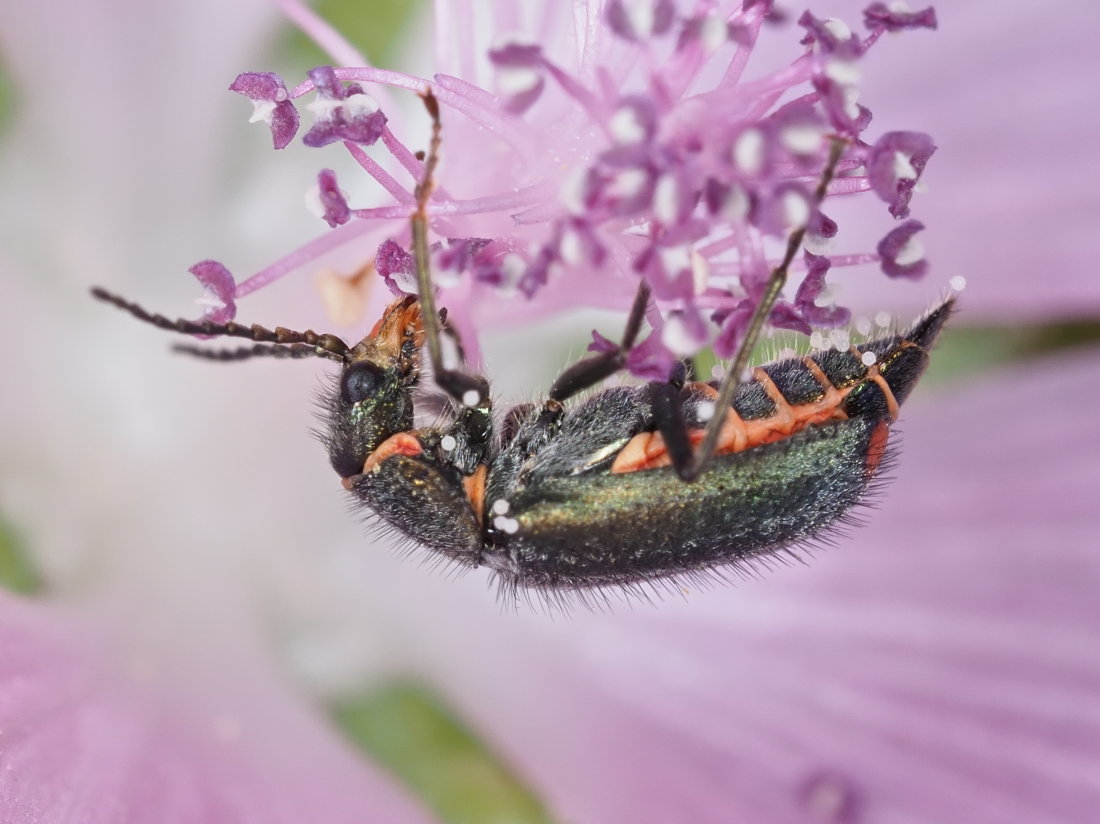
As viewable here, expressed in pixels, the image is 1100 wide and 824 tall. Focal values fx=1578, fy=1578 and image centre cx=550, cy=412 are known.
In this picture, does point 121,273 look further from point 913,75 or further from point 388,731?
point 913,75

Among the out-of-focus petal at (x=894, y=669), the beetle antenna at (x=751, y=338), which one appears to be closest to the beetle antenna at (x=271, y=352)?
the beetle antenna at (x=751, y=338)

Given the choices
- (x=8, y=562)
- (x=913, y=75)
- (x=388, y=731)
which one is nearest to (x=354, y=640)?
(x=388, y=731)

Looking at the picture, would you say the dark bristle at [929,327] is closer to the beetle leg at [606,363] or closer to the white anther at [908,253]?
the white anther at [908,253]

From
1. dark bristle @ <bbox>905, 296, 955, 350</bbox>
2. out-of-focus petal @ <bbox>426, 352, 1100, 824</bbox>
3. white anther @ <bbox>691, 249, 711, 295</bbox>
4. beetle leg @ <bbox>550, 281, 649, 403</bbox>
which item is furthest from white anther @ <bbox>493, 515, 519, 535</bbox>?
out-of-focus petal @ <bbox>426, 352, 1100, 824</bbox>

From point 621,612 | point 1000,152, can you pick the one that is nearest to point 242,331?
point 621,612

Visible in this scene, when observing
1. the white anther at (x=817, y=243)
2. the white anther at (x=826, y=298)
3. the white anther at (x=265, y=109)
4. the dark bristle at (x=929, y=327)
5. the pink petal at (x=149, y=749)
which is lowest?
the pink petal at (x=149, y=749)

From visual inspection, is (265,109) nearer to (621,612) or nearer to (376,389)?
(376,389)

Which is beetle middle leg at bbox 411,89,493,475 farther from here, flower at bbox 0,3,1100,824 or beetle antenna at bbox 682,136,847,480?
flower at bbox 0,3,1100,824
